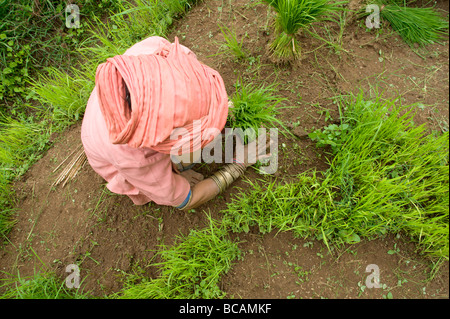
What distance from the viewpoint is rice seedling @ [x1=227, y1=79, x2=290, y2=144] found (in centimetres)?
188

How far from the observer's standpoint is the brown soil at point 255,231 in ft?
5.44

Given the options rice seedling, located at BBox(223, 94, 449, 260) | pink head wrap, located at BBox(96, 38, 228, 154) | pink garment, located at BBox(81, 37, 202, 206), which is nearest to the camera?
pink head wrap, located at BBox(96, 38, 228, 154)

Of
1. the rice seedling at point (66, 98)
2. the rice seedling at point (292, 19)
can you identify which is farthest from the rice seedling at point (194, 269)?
the rice seedling at point (66, 98)

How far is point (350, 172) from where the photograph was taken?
1.75m

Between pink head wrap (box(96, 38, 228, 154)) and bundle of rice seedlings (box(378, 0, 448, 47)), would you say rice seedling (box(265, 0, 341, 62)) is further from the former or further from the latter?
pink head wrap (box(96, 38, 228, 154))

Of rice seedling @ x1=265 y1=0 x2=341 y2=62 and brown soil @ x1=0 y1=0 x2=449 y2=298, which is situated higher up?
rice seedling @ x1=265 y1=0 x2=341 y2=62

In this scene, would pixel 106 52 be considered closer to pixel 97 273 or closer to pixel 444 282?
pixel 97 273

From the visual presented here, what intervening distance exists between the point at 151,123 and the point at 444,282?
175 centimetres

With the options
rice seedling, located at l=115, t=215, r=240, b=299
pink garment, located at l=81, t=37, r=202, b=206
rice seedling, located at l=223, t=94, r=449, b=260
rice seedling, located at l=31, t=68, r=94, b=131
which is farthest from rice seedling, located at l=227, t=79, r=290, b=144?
rice seedling, located at l=31, t=68, r=94, b=131

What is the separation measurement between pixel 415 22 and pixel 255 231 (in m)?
1.68

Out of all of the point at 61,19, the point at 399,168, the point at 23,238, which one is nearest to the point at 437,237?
the point at 399,168

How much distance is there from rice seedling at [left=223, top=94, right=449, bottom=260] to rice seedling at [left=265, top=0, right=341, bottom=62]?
22.2 inches

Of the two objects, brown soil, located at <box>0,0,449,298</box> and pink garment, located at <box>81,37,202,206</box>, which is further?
brown soil, located at <box>0,0,449,298</box>

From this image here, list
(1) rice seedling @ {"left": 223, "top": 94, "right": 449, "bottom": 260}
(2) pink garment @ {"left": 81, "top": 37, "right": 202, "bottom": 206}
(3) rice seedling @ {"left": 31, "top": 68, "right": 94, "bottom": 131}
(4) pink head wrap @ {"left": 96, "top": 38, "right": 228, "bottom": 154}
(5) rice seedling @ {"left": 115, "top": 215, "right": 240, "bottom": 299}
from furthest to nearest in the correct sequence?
(3) rice seedling @ {"left": 31, "top": 68, "right": 94, "bottom": 131}
(5) rice seedling @ {"left": 115, "top": 215, "right": 240, "bottom": 299}
(1) rice seedling @ {"left": 223, "top": 94, "right": 449, "bottom": 260}
(2) pink garment @ {"left": 81, "top": 37, "right": 202, "bottom": 206}
(4) pink head wrap @ {"left": 96, "top": 38, "right": 228, "bottom": 154}
